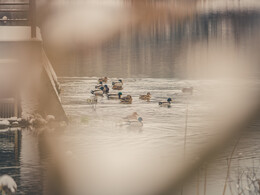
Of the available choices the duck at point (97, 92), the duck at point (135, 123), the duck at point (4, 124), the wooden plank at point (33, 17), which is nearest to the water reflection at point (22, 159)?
the duck at point (4, 124)

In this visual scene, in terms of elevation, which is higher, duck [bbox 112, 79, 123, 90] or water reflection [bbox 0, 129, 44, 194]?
duck [bbox 112, 79, 123, 90]

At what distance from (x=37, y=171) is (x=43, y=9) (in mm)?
82346

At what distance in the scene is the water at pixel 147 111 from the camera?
52.6 feet

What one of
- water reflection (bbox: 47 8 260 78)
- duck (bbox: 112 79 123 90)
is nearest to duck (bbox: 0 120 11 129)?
duck (bbox: 112 79 123 90)

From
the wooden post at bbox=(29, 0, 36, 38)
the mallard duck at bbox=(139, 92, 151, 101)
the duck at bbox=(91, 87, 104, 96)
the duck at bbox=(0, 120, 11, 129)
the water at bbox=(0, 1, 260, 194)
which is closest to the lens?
the water at bbox=(0, 1, 260, 194)

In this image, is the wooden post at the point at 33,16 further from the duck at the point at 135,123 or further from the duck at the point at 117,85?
the duck at the point at 117,85

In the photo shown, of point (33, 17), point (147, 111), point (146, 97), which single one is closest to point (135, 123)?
point (33, 17)

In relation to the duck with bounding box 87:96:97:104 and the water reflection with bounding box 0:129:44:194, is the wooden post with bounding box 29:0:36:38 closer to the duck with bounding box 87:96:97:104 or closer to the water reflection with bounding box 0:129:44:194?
the water reflection with bounding box 0:129:44:194

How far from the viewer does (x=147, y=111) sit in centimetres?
2639

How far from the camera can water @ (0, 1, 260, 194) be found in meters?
16.0

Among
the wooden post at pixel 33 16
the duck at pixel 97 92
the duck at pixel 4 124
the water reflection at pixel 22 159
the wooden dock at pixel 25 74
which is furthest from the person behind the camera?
the duck at pixel 97 92

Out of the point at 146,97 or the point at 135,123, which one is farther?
the point at 146,97

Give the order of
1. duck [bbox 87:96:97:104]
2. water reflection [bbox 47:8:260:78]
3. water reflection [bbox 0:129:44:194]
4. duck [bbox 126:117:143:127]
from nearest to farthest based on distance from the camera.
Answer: water reflection [bbox 0:129:44:194]
duck [bbox 126:117:143:127]
duck [bbox 87:96:97:104]
water reflection [bbox 47:8:260:78]

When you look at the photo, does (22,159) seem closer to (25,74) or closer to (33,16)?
(25,74)
